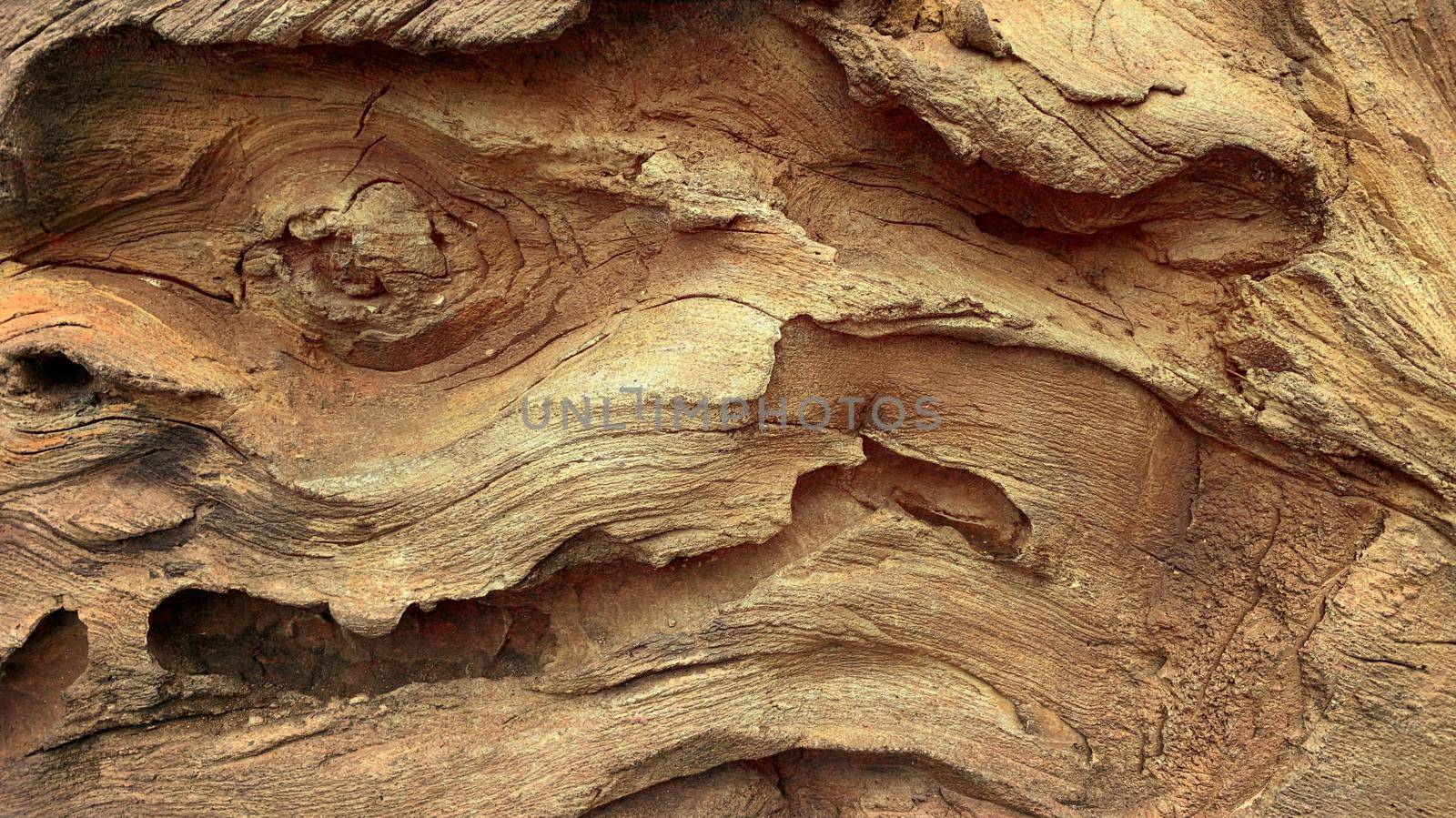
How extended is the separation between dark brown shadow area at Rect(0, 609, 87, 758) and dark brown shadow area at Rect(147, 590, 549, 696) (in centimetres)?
32

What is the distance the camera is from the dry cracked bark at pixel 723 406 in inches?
97.0

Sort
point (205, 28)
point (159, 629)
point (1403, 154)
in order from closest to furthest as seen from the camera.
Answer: point (205, 28)
point (1403, 154)
point (159, 629)

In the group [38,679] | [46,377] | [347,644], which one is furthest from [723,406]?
[38,679]

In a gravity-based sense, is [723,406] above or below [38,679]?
above

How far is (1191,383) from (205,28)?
2791 mm

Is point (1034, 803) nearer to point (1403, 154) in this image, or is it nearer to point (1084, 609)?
point (1084, 609)

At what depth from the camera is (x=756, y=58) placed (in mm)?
2602

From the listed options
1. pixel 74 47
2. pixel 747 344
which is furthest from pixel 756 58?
pixel 74 47

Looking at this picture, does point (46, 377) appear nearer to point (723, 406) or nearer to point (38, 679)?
point (38, 679)

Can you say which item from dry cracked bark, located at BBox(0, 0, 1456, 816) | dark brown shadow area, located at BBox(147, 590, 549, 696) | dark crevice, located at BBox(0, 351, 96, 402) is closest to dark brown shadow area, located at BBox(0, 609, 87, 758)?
dry cracked bark, located at BBox(0, 0, 1456, 816)

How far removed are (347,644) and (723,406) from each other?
138 centimetres

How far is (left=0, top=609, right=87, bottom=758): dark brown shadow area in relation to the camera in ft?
8.73

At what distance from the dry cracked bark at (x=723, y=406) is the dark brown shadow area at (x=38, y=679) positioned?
1 centimetres

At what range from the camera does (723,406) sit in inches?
99.0
